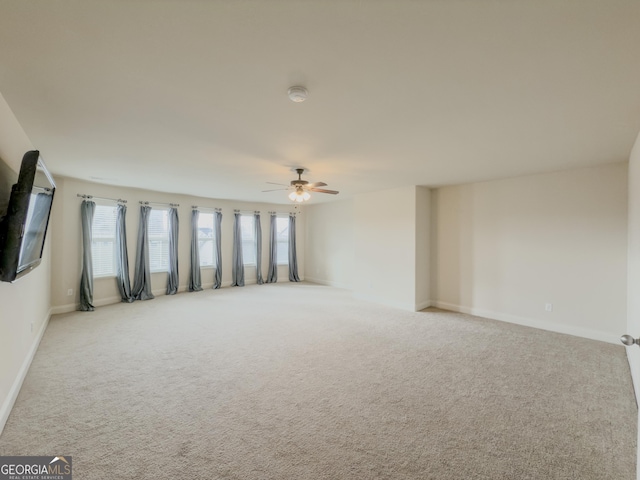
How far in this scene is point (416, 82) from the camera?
1.82 m

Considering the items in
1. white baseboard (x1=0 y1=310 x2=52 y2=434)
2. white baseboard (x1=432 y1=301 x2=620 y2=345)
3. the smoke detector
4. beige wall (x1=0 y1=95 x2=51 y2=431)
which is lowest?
white baseboard (x1=432 y1=301 x2=620 y2=345)

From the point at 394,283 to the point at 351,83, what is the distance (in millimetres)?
4476

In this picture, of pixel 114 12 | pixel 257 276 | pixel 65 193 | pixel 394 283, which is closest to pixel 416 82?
pixel 114 12

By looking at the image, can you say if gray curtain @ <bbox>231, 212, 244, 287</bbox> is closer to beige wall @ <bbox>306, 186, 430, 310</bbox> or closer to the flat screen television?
beige wall @ <bbox>306, 186, 430, 310</bbox>

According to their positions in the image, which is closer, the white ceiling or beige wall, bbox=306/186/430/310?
the white ceiling

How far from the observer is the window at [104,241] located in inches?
216

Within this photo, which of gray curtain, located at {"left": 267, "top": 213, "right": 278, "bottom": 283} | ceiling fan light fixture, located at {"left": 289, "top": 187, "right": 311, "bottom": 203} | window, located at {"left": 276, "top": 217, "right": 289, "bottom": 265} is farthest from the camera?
window, located at {"left": 276, "top": 217, "right": 289, "bottom": 265}

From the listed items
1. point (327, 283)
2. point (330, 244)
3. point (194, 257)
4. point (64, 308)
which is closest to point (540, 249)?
point (330, 244)

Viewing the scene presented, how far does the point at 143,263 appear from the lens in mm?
6059

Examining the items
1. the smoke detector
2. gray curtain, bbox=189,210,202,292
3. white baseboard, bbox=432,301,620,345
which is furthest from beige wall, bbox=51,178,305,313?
the smoke detector

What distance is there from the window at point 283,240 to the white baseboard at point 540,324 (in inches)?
187

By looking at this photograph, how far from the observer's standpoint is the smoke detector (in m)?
A: 1.87

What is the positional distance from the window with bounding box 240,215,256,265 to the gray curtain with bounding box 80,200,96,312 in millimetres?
3452

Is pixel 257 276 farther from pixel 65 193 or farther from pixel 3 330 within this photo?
pixel 3 330
